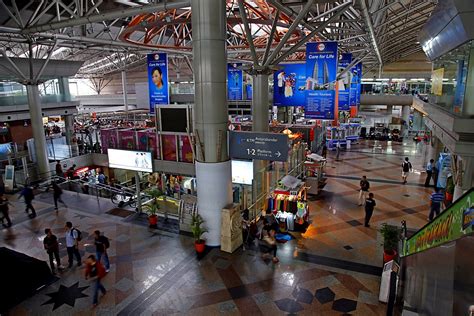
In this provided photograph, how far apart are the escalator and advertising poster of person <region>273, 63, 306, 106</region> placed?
9.23 metres

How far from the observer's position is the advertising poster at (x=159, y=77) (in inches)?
639

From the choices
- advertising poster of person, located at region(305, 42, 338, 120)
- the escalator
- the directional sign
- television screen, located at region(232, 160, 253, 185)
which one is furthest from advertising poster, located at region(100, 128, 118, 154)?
the escalator

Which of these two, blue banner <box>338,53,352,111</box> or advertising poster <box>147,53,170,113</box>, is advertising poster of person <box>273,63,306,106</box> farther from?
advertising poster <box>147,53,170,113</box>

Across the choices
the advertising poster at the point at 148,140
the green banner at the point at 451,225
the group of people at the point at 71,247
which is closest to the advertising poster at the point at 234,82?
the advertising poster at the point at 148,140

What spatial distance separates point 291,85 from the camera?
14938 millimetres

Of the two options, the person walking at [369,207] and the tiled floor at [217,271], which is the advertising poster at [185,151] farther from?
the person walking at [369,207]

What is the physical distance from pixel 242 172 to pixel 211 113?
4.51 metres

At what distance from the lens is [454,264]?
13.3ft

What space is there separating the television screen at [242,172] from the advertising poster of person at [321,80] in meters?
3.19

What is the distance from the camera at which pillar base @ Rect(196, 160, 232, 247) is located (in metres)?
10.3

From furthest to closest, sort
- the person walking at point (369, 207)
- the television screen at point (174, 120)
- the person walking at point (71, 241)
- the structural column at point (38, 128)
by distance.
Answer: the structural column at point (38, 128), the television screen at point (174, 120), the person walking at point (369, 207), the person walking at point (71, 241)

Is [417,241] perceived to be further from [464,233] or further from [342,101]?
[342,101]

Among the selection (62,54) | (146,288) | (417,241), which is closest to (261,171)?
(146,288)

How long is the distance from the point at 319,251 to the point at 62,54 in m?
44.4
